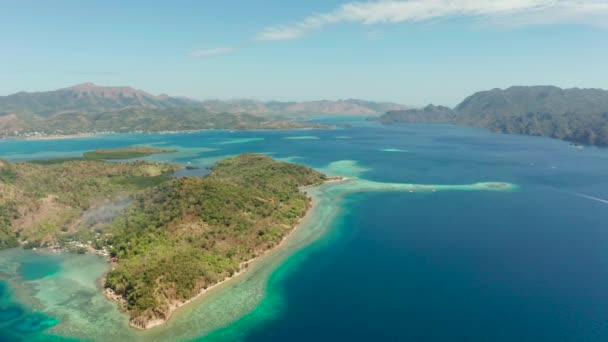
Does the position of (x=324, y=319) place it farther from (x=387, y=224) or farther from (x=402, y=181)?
(x=402, y=181)

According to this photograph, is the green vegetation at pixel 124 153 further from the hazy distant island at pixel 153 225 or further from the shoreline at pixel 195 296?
the shoreline at pixel 195 296

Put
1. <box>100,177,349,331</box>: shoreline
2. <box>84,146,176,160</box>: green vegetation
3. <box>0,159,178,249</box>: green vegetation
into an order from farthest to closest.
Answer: <box>84,146,176,160</box>: green vegetation → <box>0,159,178,249</box>: green vegetation → <box>100,177,349,331</box>: shoreline

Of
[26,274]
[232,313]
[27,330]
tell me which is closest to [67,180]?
[26,274]

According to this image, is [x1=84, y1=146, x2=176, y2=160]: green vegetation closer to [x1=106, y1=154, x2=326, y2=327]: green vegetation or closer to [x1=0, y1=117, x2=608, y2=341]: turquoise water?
[x1=106, y1=154, x2=326, y2=327]: green vegetation

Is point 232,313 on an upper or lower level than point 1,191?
lower

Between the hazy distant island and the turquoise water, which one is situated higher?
the hazy distant island

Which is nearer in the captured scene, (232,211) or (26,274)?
(26,274)

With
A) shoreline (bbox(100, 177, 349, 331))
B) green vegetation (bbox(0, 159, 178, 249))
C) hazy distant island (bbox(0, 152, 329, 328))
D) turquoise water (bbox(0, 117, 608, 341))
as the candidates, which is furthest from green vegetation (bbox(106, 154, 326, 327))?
green vegetation (bbox(0, 159, 178, 249))
